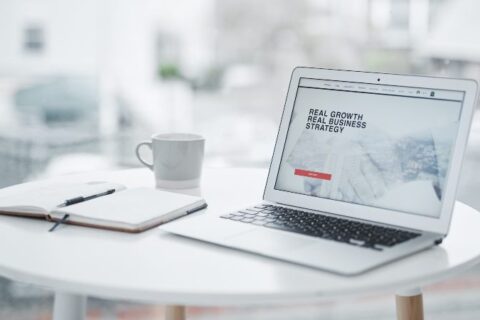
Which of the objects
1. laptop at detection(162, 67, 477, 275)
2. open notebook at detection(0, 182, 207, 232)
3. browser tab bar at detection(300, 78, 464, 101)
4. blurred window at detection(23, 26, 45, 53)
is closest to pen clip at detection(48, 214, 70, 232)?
open notebook at detection(0, 182, 207, 232)

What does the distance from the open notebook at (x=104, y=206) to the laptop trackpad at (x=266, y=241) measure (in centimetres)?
13

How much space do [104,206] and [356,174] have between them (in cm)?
34

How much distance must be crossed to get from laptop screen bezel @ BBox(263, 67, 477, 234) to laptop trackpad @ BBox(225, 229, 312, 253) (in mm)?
127

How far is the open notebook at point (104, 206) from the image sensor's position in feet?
2.67

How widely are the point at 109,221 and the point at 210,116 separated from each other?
3513 mm

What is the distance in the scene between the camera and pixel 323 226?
80 centimetres

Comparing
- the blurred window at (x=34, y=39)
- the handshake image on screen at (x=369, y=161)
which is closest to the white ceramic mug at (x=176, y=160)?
the handshake image on screen at (x=369, y=161)

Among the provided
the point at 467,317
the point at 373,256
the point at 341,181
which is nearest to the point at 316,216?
the point at 341,181

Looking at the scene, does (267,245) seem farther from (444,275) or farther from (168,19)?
(168,19)

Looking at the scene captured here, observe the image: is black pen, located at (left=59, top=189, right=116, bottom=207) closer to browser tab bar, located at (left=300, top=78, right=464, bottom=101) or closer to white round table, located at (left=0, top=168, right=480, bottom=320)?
white round table, located at (left=0, top=168, right=480, bottom=320)

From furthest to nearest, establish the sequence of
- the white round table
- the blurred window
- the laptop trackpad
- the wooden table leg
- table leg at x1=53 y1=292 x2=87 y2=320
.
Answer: the blurred window, the wooden table leg, table leg at x1=53 y1=292 x2=87 y2=320, the laptop trackpad, the white round table

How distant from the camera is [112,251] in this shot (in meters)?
0.73

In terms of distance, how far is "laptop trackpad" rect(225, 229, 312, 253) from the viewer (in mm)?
720

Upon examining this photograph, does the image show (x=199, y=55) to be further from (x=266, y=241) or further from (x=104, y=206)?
(x=266, y=241)
